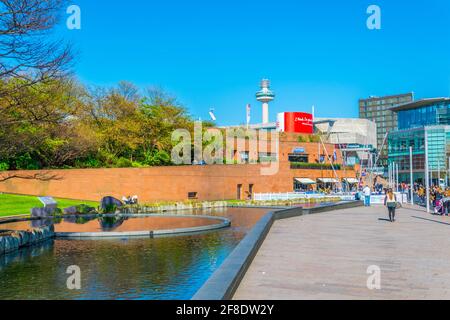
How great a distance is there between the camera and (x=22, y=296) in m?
8.90

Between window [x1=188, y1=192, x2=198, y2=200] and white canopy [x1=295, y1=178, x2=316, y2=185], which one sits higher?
white canopy [x1=295, y1=178, x2=316, y2=185]

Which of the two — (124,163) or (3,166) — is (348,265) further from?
(3,166)

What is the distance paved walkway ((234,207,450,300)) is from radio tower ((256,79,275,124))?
156160 millimetres

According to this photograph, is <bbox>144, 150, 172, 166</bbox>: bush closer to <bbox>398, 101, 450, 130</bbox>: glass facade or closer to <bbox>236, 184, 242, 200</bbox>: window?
<bbox>236, 184, 242, 200</bbox>: window

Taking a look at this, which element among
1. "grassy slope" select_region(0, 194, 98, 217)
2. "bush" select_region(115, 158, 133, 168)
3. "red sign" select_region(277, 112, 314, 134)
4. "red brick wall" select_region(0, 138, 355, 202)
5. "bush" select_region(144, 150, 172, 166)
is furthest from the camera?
"red sign" select_region(277, 112, 314, 134)

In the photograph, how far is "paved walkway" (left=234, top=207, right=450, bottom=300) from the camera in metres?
8.04

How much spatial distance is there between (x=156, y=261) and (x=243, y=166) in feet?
137

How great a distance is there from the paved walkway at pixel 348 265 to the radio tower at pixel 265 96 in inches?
6148

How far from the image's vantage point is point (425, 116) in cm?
10381

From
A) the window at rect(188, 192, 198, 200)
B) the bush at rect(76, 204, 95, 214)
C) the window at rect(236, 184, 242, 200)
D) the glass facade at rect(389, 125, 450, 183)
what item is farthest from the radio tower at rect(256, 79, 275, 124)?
the bush at rect(76, 204, 95, 214)

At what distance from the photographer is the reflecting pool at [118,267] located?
9.05 m

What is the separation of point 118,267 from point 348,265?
18.2ft

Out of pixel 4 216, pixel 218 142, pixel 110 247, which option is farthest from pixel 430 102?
pixel 110 247
